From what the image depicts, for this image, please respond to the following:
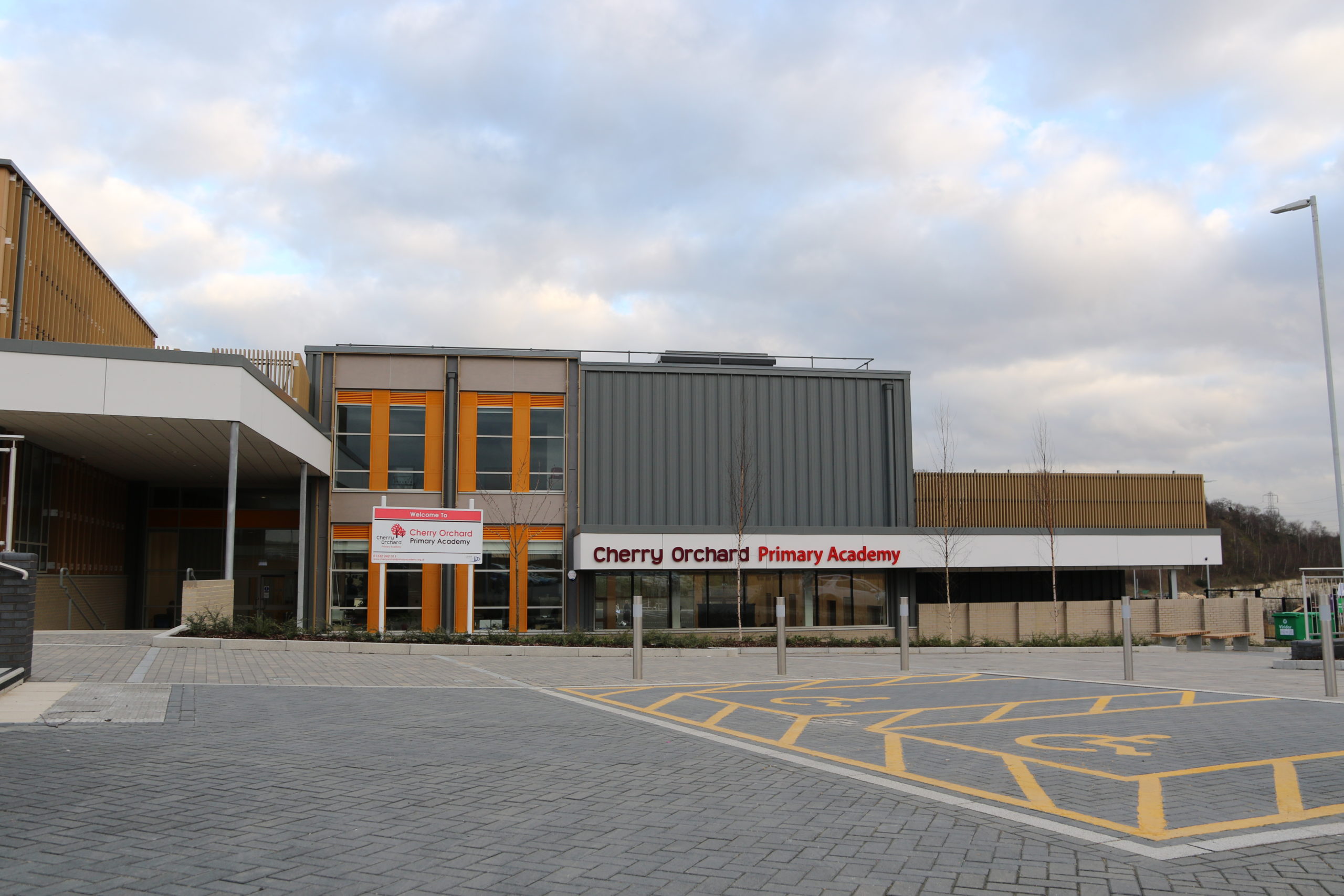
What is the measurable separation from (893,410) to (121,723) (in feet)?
92.4

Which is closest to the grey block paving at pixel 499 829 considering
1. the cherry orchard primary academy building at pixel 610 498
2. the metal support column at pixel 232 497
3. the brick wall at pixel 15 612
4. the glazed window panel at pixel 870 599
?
the brick wall at pixel 15 612

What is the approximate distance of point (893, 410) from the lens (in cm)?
3388

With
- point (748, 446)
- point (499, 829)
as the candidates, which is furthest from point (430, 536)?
point (499, 829)

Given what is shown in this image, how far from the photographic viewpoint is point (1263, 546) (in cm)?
11050

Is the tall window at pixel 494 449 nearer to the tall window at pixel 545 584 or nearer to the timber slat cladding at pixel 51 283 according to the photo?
the tall window at pixel 545 584

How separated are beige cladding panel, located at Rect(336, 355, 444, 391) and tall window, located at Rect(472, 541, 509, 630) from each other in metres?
5.74

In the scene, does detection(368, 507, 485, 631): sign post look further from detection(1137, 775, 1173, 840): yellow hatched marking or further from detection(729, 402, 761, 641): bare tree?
detection(1137, 775, 1173, 840): yellow hatched marking

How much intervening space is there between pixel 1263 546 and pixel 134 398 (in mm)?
120039

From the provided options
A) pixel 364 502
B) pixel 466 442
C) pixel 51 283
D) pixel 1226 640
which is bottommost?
pixel 1226 640

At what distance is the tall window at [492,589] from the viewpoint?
30.6 meters

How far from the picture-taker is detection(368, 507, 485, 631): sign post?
24.1m

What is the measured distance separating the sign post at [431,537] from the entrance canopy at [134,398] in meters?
3.68

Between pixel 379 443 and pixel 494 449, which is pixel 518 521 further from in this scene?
pixel 379 443

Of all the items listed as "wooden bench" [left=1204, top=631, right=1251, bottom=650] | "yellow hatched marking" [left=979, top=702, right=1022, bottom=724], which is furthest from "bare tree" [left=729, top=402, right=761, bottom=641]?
"yellow hatched marking" [left=979, top=702, right=1022, bottom=724]
